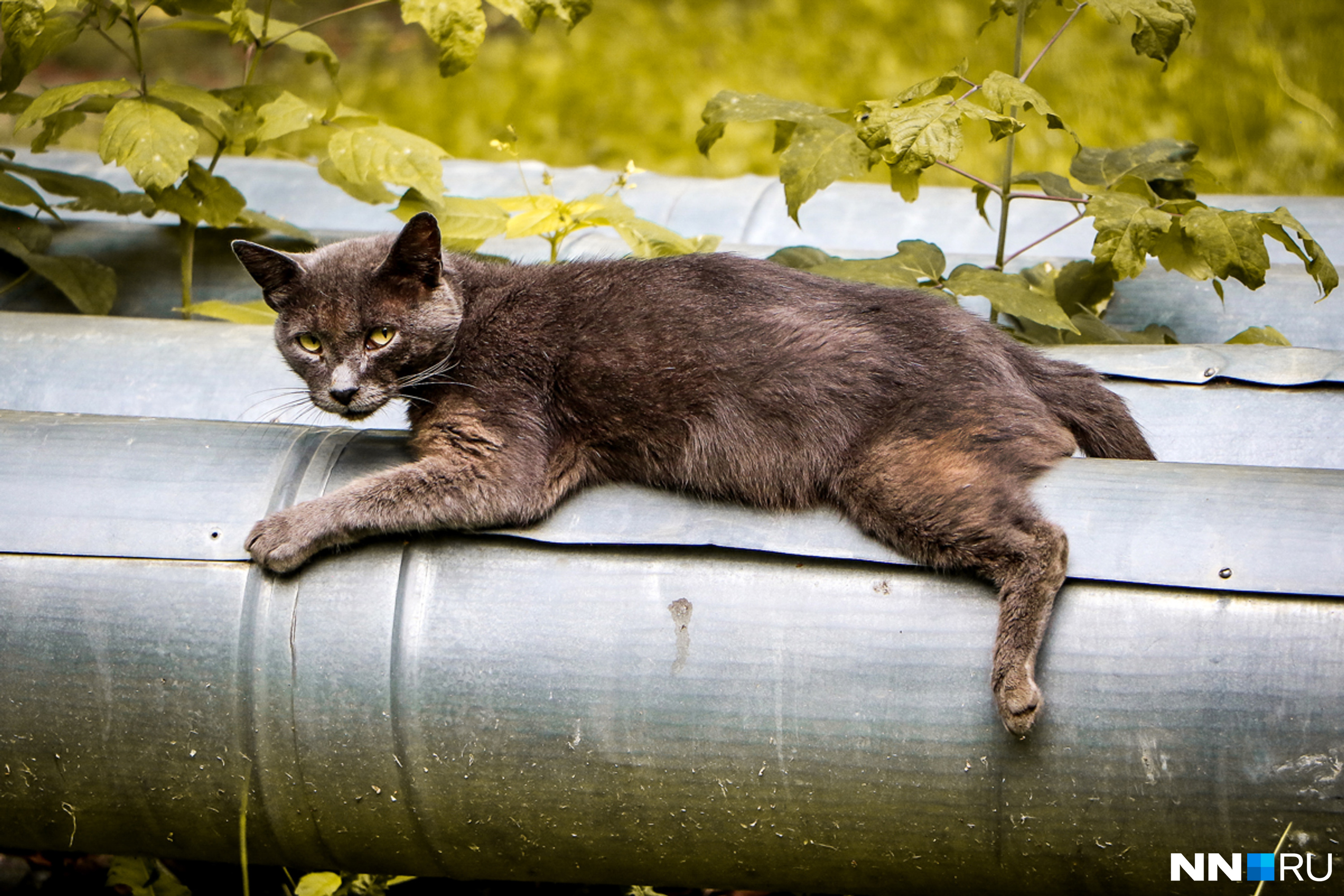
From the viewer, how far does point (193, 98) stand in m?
2.86

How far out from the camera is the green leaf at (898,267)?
2.68 meters

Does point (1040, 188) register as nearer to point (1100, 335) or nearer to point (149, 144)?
point (1100, 335)

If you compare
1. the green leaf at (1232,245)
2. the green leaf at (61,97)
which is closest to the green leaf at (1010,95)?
the green leaf at (1232,245)

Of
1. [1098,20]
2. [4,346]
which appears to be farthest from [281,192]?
[1098,20]

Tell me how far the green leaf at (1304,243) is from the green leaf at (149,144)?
2336 millimetres

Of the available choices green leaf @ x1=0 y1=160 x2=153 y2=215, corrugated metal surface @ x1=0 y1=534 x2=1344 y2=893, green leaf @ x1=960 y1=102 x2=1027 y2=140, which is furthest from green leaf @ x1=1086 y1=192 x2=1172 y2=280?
green leaf @ x1=0 y1=160 x2=153 y2=215

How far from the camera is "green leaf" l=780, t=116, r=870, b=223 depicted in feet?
8.48

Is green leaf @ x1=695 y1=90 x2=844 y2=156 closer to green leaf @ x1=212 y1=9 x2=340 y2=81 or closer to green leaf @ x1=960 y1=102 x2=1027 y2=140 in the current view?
green leaf @ x1=960 y1=102 x2=1027 y2=140

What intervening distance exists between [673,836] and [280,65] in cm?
794

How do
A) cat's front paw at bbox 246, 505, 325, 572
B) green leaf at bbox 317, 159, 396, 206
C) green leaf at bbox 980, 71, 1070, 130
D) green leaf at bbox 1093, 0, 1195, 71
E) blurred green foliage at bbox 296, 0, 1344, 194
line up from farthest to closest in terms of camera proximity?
blurred green foliage at bbox 296, 0, 1344, 194, green leaf at bbox 317, 159, 396, 206, green leaf at bbox 1093, 0, 1195, 71, green leaf at bbox 980, 71, 1070, 130, cat's front paw at bbox 246, 505, 325, 572

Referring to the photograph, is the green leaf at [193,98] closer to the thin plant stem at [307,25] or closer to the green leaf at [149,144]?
the green leaf at [149,144]

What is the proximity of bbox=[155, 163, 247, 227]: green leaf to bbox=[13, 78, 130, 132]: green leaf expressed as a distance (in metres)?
0.30

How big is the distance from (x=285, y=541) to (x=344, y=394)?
Result: 35 cm

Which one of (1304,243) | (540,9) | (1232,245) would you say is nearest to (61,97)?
(540,9)
